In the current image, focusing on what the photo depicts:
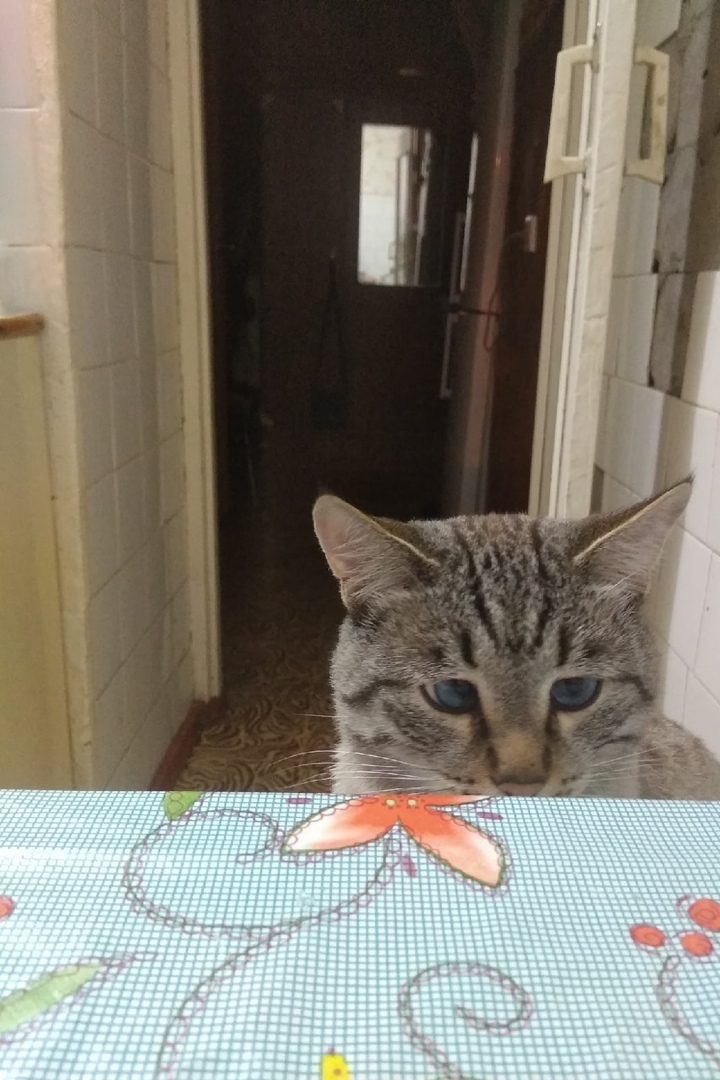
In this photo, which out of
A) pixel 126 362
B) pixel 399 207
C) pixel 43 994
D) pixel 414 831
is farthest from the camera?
pixel 399 207

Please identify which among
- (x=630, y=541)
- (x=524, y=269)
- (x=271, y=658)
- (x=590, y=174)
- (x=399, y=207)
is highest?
(x=399, y=207)

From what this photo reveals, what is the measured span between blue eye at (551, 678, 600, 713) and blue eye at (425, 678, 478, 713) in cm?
9

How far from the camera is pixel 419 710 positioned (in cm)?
99

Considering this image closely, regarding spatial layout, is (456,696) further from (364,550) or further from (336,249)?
(336,249)

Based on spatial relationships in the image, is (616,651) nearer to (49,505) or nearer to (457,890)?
(457,890)

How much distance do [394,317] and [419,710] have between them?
4.78m

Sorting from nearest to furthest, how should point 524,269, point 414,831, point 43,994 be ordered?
1. point 43,994
2. point 414,831
3. point 524,269

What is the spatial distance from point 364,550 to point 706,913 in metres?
0.61

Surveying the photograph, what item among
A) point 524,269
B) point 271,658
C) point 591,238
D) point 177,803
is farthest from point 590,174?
point 271,658

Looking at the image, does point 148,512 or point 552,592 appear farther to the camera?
point 148,512

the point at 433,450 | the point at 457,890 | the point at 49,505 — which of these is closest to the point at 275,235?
the point at 433,450

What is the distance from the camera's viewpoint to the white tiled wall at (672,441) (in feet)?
4.31

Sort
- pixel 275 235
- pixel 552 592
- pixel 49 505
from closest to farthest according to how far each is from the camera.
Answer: pixel 552 592 < pixel 49 505 < pixel 275 235

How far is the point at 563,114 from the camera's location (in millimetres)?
1450
